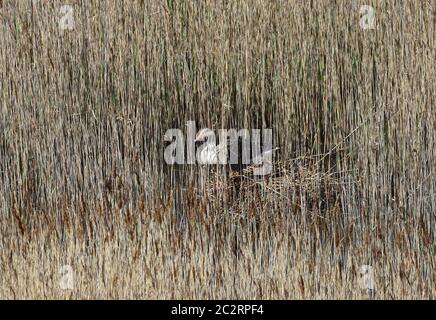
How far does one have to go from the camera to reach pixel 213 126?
15.0 ft

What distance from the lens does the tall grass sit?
4.31m

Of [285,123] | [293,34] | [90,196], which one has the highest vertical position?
[293,34]

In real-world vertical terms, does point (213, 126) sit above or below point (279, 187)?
above

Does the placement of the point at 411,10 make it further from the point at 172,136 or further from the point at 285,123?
the point at 172,136

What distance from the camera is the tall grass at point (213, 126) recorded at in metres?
4.31

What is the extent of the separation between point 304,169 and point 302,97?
33 centimetres

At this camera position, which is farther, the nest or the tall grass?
the nest

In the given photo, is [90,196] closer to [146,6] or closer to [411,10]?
[146,6]

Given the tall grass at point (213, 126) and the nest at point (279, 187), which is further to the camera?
the nest at point (279, 187)

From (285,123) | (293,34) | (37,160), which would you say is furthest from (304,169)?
(37,160)

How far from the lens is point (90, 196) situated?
452 centimetres

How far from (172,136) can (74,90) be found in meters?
0.50

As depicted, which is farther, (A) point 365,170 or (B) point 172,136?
(B) point 172,136

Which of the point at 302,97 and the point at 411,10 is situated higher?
the point at 411,10
